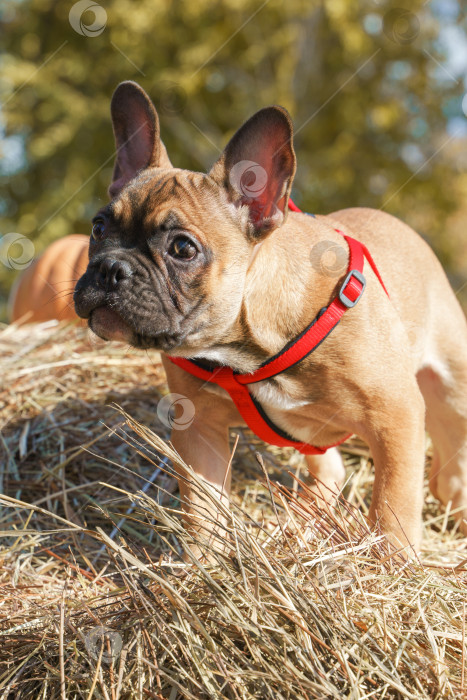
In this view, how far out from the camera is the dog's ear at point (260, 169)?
2617 mm

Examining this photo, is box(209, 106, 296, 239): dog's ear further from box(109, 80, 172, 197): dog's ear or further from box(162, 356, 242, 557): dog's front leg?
box(162, 356, 242, 557): dog's front leg

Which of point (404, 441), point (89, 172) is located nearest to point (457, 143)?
point (89, 172)

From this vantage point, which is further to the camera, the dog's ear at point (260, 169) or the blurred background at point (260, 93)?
the blurred background at point (260, 93)

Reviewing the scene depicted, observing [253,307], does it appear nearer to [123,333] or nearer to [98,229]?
[123,333]

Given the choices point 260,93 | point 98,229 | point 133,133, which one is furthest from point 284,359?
point 260,93

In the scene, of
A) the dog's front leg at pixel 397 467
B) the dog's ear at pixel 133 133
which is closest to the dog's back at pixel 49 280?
the dog's ear at pixel 133 133

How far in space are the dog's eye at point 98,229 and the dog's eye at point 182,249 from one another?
372mm

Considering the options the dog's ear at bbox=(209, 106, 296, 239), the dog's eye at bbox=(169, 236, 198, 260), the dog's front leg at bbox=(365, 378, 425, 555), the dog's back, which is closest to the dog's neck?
the dog's ear at bbox=(209, 106, 296, 239)

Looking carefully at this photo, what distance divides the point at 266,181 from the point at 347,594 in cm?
159

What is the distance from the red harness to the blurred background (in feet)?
30.5

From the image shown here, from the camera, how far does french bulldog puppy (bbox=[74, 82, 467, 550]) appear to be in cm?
254

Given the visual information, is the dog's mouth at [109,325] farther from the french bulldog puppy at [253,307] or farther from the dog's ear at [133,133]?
the dog's ear at [133,133]

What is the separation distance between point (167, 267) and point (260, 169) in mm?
601

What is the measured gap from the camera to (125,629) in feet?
6.40
